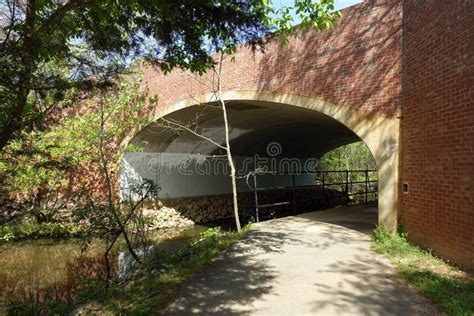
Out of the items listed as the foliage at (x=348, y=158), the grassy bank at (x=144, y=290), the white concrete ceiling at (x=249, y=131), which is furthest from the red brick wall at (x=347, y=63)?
the foliage at (x=348, y=158)

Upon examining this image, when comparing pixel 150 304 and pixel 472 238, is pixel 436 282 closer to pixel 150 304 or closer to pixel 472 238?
pixel 472 238

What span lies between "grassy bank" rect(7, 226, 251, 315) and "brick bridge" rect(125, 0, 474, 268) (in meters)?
2.91

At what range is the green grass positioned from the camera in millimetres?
3180

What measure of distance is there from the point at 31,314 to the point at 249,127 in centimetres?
948

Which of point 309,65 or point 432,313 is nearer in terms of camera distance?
point 432,313

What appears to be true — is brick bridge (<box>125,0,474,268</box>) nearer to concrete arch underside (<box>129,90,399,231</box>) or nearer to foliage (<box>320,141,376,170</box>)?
concrete arch underside (<box>129,90,399,231</box>)

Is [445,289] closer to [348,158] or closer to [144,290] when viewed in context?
[144,290]

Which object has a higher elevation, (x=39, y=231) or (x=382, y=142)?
(x=382, y=142)

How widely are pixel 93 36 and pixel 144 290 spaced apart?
2613 millimetres

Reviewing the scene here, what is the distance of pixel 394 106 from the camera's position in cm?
583

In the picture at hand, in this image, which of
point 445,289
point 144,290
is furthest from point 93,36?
point 445,289

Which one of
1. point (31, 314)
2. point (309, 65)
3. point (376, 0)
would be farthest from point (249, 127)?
point (31, 314)

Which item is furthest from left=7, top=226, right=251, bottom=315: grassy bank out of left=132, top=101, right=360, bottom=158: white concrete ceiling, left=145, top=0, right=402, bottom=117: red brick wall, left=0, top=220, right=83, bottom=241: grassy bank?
left=0, top=220, right=83, bottom=241: grassy bank

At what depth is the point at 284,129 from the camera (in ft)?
42.4
